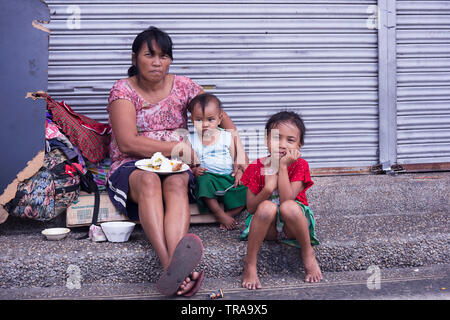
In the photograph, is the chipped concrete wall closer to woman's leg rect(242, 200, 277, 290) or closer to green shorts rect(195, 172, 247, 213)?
green shorts rect(195, 172, 247, 213)

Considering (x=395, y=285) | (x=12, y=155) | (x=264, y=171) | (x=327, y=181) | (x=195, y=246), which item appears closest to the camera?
(x=195, y=246)

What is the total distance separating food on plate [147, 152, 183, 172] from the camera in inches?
122

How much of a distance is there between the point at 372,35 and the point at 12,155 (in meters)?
3.31

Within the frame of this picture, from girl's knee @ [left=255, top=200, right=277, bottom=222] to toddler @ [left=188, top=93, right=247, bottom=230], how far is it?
0.59m

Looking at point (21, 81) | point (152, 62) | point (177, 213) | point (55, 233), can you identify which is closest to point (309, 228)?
point (177, 213)

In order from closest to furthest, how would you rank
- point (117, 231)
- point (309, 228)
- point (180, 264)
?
point (180, 264)
point (309, 228)
point (117, 231)

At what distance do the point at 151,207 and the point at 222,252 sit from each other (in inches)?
20.6

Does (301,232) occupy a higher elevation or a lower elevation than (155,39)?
lower

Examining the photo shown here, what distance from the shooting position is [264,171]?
9.68 ft

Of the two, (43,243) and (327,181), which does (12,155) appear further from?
(327,181)

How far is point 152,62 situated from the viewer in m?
3.30

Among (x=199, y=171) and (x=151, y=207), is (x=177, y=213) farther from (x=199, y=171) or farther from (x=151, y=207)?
(x=199, y=171)

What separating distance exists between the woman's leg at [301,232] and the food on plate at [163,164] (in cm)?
78

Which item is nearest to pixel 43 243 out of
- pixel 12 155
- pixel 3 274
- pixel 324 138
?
pixel 3 274
